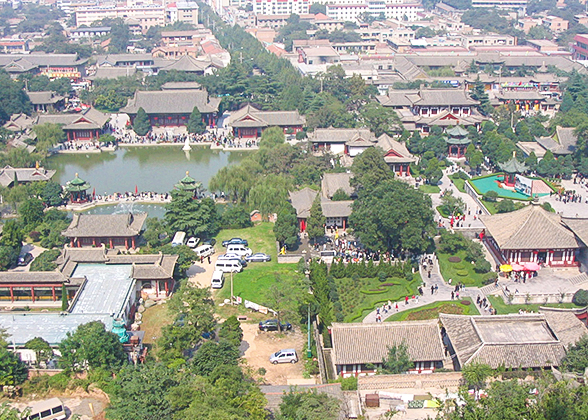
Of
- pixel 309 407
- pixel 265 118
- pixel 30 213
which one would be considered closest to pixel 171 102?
pixel 265 118

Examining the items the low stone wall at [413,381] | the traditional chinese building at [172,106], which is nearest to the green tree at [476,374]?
the low stone wall at [413,381]

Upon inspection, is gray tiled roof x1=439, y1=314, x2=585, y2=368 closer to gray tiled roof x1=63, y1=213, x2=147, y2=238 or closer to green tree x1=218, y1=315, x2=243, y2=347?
green tree x1=218, y1=315, x2=243, y2=347

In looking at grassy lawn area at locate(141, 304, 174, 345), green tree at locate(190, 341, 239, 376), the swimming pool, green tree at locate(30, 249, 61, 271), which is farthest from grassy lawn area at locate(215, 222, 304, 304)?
the swimming pool

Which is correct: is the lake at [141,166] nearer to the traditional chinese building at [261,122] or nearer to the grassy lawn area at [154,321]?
the traditional chinese building at [261,122]

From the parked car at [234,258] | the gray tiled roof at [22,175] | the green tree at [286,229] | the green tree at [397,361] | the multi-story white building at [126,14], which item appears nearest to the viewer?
the green tree at [397,361]

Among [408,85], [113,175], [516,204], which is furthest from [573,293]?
[408,85]

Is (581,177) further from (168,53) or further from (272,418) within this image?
(168,53)
